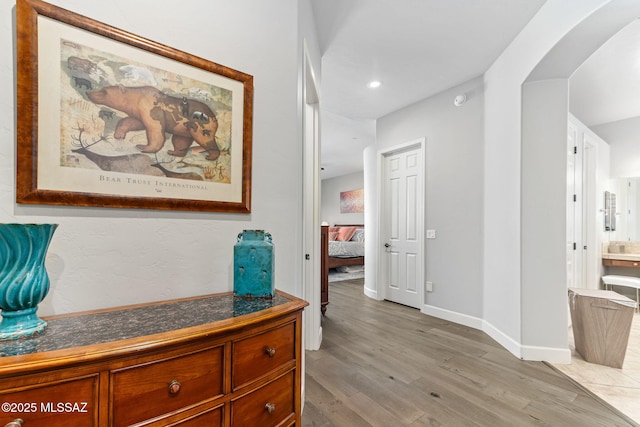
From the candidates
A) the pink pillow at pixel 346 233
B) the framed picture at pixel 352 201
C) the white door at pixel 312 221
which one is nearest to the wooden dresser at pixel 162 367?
the white door at pixel 312 221

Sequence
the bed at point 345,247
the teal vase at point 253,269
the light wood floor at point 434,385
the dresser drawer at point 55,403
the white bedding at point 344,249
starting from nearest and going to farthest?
1. the dresser drawer at point 55,403
2. the teal vase at point 253,269
3. the light wood floor at point 434,385
4. the bed at point 345,247
5. the white bedding at point 344,249

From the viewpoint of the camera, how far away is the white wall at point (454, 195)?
306 centimetres

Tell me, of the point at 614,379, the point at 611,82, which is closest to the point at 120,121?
the point at 614,379

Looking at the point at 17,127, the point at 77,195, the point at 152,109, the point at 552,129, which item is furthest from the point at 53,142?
the point at 552,129

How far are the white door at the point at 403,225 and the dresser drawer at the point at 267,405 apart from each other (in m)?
2.87

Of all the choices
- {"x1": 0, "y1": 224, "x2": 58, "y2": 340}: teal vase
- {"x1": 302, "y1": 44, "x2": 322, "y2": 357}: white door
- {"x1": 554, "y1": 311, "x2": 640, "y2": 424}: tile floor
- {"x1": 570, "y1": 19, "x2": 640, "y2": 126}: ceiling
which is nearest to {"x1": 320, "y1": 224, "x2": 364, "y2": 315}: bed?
{"x1": 302, "y1": 44, "x2": 322, "y2": 357}: white door

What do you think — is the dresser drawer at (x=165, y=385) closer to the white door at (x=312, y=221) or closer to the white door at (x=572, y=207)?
the white door at (x=312, y=221)

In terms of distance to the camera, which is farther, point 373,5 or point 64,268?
point 373,5

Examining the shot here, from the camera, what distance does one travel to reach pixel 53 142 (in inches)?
38.5

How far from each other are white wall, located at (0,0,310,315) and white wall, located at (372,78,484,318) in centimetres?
233

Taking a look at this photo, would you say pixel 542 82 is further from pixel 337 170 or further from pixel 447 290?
pixel 337 170

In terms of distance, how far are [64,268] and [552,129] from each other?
132 inches

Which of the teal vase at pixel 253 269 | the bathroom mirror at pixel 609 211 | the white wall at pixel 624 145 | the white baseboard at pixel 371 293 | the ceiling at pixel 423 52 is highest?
the ceiling at pixel 423 52

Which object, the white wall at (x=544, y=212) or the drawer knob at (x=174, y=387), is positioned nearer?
the drawer knob at (x=174, y=387)
